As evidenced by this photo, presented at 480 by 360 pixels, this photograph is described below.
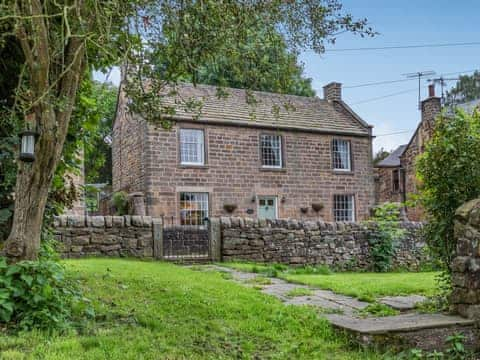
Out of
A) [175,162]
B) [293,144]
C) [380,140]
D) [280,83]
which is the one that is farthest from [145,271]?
[380,140]

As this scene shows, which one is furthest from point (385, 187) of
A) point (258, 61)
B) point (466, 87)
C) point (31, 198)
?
point (466, 87)

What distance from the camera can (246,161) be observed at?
2058 cm

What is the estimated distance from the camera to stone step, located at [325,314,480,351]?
464cm

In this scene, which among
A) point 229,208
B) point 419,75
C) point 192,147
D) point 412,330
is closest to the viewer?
point 412,330

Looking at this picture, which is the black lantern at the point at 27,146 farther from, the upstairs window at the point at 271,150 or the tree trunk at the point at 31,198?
the upstairs window at the point at 271,150

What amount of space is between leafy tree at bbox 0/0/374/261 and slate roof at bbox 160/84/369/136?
40.2 feet

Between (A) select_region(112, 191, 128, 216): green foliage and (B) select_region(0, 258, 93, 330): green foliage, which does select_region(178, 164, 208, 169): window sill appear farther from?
(B) select_region(0, 258, 93, 330): green foliage

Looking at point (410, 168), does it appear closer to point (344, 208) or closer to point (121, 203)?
point (344, 208)

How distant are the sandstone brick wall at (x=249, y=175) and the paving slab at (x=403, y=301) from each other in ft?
42.8

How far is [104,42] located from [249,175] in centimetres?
1531

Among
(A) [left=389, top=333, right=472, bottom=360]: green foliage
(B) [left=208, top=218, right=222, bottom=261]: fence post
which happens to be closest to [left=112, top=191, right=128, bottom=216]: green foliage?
(B) [left=208, top=218, right=222, bottom=261]: fence post

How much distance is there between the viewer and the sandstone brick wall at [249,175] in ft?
61.6

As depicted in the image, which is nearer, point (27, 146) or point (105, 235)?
point (27, 146)

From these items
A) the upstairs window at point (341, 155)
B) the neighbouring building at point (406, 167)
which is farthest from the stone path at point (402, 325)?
the neighbouring building at point (406, 167)
